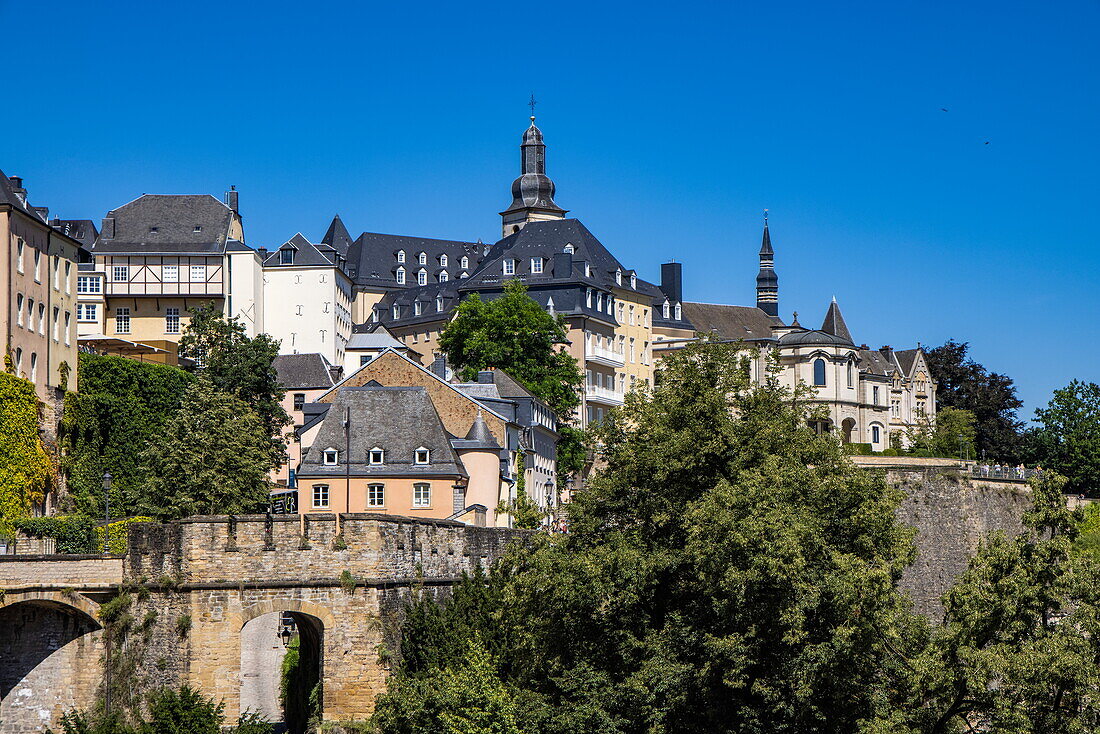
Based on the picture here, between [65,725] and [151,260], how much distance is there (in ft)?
232

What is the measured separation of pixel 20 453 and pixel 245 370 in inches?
753

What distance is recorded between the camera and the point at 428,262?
5773 inches

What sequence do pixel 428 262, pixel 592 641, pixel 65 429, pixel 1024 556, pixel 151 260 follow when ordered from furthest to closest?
1. pixel 428 262
2. pixel 151 260
3. pixel 65 429
4. pixel 592 641
5. pixel 1024 556

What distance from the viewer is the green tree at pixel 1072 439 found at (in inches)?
3558

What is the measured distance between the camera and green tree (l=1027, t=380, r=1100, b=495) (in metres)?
90.4

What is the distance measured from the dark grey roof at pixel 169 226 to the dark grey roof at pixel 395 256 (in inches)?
1504

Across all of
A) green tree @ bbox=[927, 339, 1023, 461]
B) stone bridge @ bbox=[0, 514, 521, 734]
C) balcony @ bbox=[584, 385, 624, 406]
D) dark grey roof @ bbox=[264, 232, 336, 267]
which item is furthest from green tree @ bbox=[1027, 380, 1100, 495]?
stone bridge @ bbox=[0, 514, 521, 734]

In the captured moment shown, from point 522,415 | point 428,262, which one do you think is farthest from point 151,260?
point 428,262

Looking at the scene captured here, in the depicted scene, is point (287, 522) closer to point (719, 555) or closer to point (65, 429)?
point (719, 555)

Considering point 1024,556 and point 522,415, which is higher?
point 522,415

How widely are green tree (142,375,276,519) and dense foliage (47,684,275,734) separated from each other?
23.1 meters

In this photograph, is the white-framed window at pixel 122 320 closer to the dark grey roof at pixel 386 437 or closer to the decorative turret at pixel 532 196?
the dark grey roof at pixel 386 437

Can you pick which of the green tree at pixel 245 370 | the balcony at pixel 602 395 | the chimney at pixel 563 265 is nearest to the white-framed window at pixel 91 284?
the green tree at pixel 245 370

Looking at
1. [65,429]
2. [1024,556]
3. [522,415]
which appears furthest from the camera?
[522,415]
